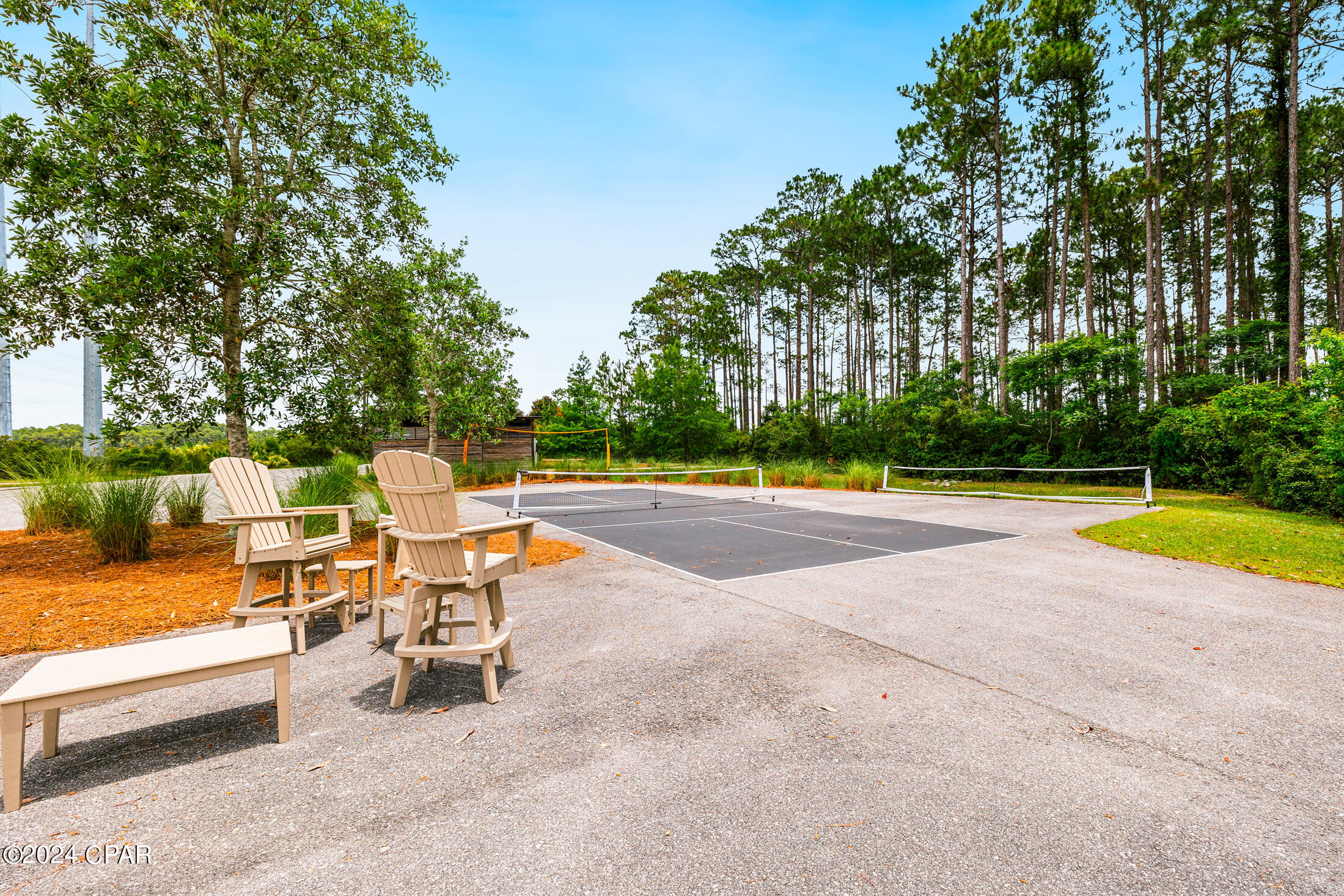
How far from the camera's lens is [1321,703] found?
10.6 feet

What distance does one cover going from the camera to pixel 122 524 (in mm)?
6684

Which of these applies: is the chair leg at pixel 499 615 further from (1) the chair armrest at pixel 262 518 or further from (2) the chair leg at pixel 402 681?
(1) the chair armrest at pixel 262 518

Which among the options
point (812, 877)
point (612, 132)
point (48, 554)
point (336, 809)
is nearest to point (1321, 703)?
point (812, 877)

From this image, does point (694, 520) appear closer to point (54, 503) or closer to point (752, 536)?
point (752, 536)

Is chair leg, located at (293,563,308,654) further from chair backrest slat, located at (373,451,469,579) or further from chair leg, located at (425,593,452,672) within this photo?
chair backrest slat, located at (373,451,469,579)

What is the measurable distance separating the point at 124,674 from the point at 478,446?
2723 cm

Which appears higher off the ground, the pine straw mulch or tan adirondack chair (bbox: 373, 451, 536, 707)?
tan adirondack chair (bbox: 373, 451, 536, 707)

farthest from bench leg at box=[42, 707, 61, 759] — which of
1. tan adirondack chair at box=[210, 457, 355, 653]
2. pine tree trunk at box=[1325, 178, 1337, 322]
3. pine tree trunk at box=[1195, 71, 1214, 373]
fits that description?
pine tree trunk at box=[1325, 178, 1337, 322]

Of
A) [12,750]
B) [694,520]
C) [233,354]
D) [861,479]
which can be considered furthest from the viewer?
[861,479]

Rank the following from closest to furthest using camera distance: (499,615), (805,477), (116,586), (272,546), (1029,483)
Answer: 1. (499,615)
2. (272,546)
3. (116,586)
4. (1029,483)
5. (805,477)

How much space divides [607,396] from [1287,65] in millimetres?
33380

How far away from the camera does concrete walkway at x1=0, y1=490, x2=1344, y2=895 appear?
196 cm

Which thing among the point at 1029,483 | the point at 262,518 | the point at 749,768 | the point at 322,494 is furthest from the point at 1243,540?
the point at 1029,483

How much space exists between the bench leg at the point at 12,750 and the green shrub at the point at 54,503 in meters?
8.59
